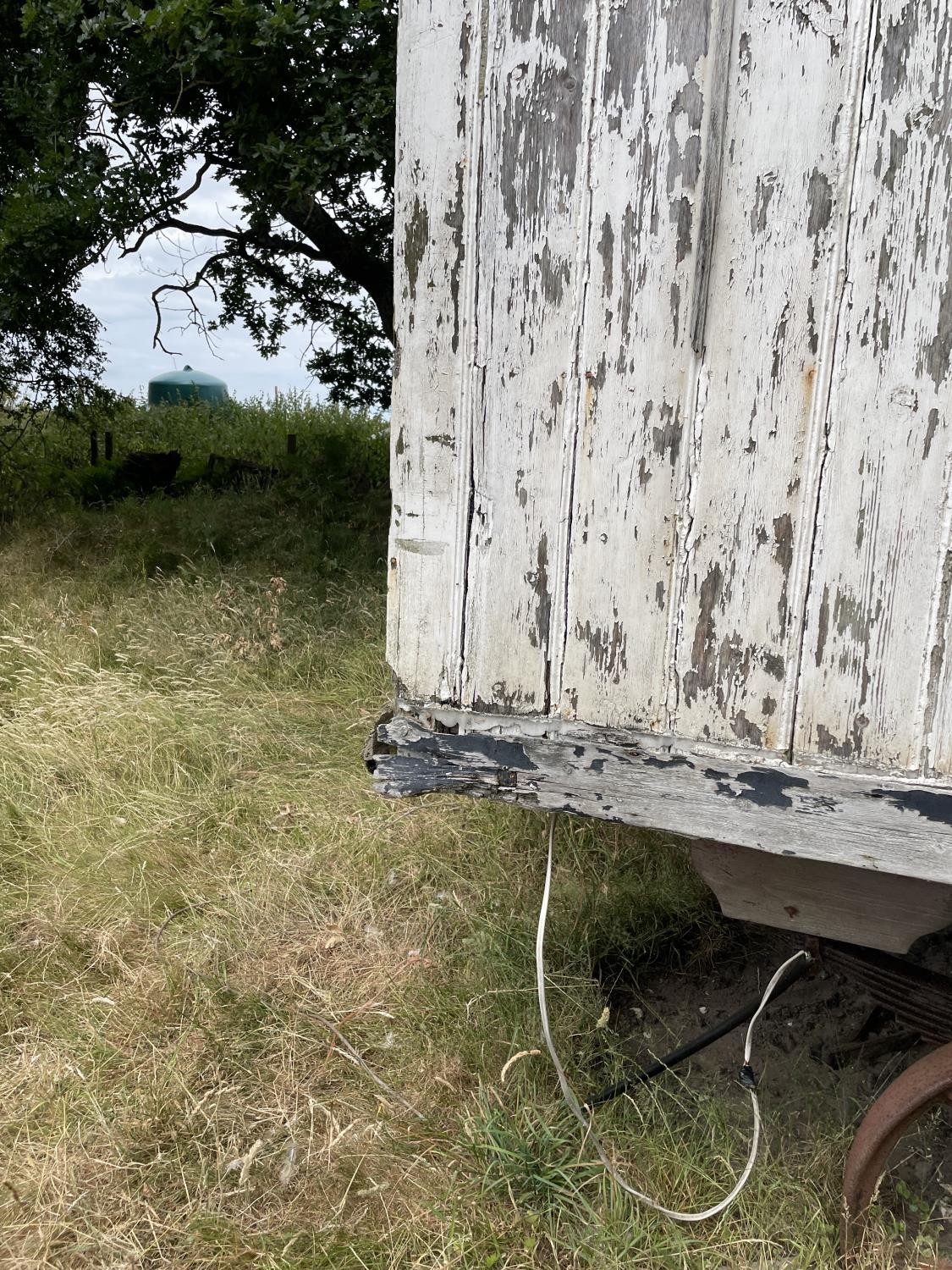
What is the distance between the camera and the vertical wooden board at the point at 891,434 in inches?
52.9

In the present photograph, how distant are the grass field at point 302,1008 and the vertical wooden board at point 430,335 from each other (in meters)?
1.16

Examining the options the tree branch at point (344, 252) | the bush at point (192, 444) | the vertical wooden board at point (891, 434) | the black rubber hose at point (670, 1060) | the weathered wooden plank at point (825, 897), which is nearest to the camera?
the vertical wooden board at point (891, 434)

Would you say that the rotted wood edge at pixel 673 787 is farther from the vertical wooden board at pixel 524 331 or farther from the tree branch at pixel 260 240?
the tree branch at pixel 260 240

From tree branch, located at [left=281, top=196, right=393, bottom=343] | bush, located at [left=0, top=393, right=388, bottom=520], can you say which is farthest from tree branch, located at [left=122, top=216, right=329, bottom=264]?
bush, located at [left=0, top=393, right=388, bottom=520]

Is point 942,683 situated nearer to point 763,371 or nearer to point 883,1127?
point 763,371

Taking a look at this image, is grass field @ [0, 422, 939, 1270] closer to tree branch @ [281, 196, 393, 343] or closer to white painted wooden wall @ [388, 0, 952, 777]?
white painted wooden wall @ [388, 0, 952, 777]

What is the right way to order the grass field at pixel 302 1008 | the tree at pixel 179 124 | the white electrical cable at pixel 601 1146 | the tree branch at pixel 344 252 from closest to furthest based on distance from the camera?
1. the white electrical cable at pixel 601 1146
2. the grass field at pixel 302 1008
3. the tree at pixel 179 124
4. the tree branch at pixel 344 252

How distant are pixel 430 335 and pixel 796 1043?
2.25 meters

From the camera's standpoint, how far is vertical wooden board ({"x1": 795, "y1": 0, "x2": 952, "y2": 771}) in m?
1.34

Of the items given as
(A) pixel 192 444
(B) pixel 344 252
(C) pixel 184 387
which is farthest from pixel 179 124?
(C) pixel 184 387

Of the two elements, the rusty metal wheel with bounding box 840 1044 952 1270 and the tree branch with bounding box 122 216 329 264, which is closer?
the rusty metal wheel with bounding box 840 1044 952 1270

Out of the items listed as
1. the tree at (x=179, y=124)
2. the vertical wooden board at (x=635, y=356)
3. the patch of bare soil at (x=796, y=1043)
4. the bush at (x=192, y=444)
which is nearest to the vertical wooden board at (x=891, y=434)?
the vertical wooden board at (x=635, y=356)

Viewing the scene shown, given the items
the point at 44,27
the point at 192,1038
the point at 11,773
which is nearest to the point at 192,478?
the point at 44,27

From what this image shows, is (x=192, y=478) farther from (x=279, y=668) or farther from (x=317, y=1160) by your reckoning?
(x=317, y=1160)
